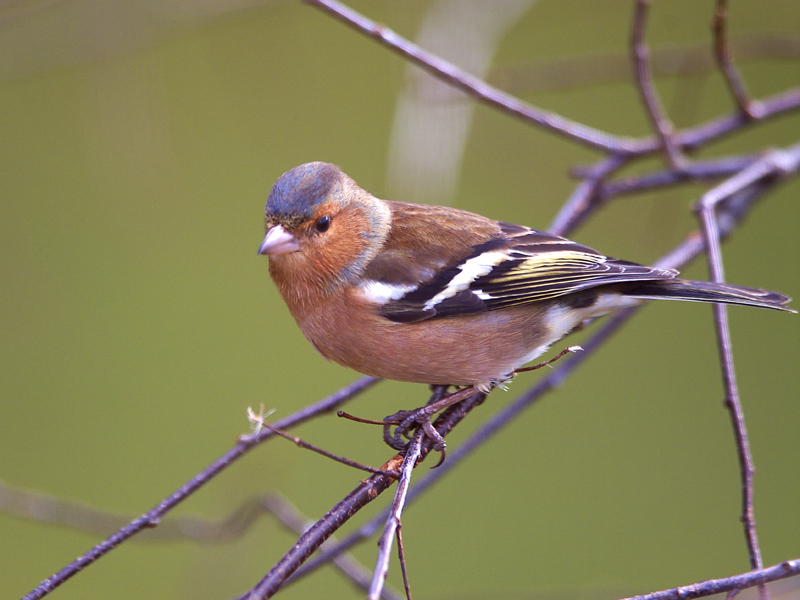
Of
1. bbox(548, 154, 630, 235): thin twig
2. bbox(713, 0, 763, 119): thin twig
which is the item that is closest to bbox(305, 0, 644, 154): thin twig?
bbox(548, 154, 630, 235): thin twig

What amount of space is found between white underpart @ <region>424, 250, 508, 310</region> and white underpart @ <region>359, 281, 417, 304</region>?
11 centimetres

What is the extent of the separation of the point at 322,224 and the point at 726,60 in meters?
1.60

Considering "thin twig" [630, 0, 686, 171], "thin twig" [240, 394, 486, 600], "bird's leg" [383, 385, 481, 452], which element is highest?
"thin twig" [630, 0, 686, 171]

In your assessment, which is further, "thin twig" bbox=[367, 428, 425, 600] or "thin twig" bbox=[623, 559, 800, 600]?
"thin twig" bbox=[623, 559, 800, 600]

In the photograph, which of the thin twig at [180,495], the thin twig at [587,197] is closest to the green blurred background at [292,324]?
the thin twig at [587,197]

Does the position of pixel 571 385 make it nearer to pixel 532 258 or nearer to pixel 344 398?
pixel 532 258

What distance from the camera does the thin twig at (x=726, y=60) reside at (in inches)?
102

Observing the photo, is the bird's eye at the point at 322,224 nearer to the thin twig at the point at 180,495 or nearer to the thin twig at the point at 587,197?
the thin twig at the point at 180,495

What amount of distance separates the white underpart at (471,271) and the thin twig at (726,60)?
108cm

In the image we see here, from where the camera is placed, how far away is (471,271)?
8.52 feet

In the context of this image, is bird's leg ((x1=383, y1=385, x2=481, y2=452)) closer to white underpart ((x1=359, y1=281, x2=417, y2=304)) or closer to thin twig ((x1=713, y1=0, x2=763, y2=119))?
white underpart ((x1=359, y1=281, x2=417, y2=304))

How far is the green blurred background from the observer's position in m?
4.35

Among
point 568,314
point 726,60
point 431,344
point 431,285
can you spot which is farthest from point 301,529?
point 726,60

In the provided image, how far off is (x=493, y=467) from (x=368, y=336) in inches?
108
